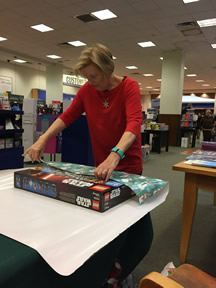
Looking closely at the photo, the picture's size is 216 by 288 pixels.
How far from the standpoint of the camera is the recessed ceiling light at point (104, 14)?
18.7 feet

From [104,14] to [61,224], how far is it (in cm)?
620

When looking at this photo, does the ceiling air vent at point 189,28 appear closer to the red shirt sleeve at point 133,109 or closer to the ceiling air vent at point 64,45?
the ceiling air vent at point 64,45

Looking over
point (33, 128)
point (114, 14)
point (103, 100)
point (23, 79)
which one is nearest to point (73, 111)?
point (103, 100)

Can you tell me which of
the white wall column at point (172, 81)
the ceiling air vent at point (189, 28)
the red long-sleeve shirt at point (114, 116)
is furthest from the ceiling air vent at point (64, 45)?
the red long-sleeve shirt at point (114, 116)

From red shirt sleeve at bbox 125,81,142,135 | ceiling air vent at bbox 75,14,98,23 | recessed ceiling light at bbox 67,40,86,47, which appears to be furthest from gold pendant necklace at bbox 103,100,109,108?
recessed ceiling light at bbox 67,40,86,47

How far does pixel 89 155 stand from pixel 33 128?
10.3 ft

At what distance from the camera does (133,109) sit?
113 cm

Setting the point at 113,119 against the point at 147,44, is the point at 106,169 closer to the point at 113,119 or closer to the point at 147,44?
the point at 113,119

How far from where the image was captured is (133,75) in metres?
14.0

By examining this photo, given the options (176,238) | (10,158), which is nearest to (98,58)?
(176,238)

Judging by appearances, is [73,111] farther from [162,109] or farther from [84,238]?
[162,109]

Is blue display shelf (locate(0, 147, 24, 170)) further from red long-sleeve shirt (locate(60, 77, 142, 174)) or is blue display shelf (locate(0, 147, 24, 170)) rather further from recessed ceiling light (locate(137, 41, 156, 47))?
recessed ceiling light (locate(137, 41, 156, 47))

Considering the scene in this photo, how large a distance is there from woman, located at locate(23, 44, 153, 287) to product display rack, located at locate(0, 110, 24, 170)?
240 cm

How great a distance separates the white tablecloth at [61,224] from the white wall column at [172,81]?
27.7 ft
